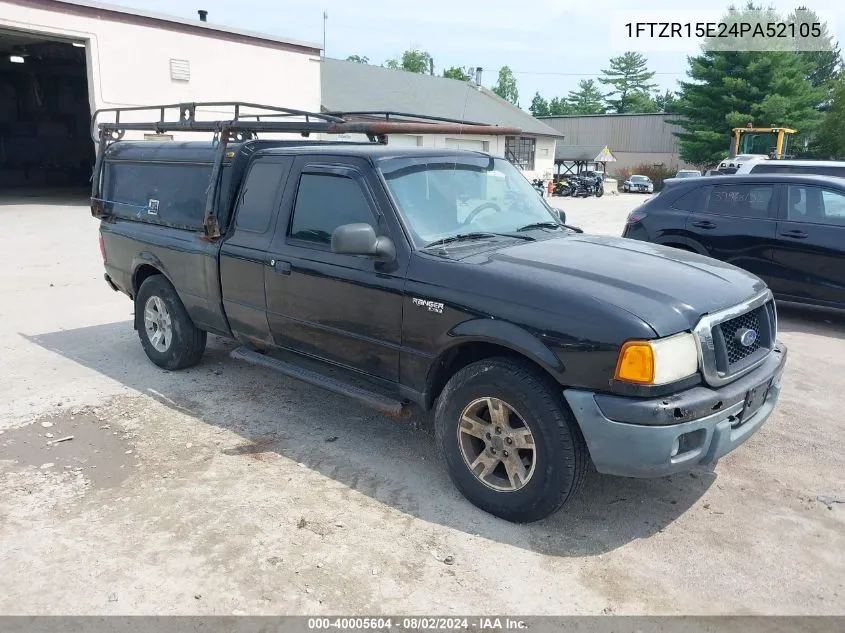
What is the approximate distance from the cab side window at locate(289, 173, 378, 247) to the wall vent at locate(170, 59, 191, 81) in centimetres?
1976

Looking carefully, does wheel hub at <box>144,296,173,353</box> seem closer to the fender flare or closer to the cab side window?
the cab side window

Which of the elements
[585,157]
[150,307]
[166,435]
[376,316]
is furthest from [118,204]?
[585,157]

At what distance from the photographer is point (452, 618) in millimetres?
2920

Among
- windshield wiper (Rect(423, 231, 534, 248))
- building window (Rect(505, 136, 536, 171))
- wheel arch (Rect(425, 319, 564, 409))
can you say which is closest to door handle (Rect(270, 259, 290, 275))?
windshield wiper (Rect(423, 231, 534, 248))

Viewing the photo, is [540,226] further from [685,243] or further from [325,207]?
[685,243]

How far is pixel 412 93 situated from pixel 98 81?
18837 millimetres

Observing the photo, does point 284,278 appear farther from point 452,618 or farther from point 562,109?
point 562,109

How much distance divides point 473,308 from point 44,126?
116ft

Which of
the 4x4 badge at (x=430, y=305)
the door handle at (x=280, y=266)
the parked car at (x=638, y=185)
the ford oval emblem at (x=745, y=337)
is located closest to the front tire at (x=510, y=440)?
the 4x4 badge at (x=430, y=305)

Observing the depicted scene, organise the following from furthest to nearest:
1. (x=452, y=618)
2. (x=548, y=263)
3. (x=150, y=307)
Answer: (x=150, y=307)
(x=548, y=263)
(x=452, y=618)

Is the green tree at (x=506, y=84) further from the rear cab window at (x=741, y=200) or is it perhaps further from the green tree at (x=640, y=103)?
the rear cab window at (x=741, y=200)

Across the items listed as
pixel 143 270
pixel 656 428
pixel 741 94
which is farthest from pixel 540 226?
pixel 741 94

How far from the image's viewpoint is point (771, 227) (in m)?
7.70

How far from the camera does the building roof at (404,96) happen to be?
3114cm
